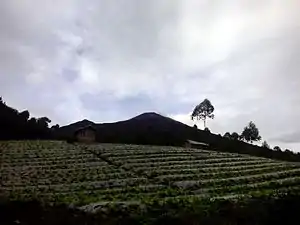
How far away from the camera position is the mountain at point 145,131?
6375cm

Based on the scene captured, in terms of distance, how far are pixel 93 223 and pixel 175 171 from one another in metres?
19.1

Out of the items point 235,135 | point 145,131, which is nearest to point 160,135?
point 145,131

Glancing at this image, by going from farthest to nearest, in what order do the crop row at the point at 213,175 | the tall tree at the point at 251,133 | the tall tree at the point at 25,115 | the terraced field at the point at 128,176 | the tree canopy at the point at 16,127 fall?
the tall tree at the point at 251,133
the tall tree at the point at 25,115
the tree canopy at the point at 16,127
the crop row at the point at 213,175
the terraced field at the point at 128,176

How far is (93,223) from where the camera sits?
13.0 m

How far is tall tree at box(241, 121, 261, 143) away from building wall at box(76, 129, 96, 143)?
4234 centimetres

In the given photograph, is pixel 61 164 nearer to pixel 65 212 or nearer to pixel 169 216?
pixel 65 212

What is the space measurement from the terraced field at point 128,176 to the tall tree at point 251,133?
167ft

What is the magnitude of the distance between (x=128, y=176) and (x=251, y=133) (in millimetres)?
67581

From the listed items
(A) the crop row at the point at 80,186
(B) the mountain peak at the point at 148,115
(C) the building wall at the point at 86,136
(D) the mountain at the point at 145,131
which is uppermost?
(B) the mountain peak at the point at 148,115

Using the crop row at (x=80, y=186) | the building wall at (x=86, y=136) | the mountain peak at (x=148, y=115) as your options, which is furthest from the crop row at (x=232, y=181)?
the mountain peak at (x=148, y=115)

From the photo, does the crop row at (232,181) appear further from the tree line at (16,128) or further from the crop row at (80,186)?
the tree line at (16,128)

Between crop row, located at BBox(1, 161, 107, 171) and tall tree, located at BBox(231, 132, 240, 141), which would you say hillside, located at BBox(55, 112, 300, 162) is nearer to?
tall tree, located at BBox(231, 132, 240, 141)

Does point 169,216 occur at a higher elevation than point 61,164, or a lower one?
lower

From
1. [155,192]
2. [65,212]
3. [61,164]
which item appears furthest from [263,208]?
[61,164]
